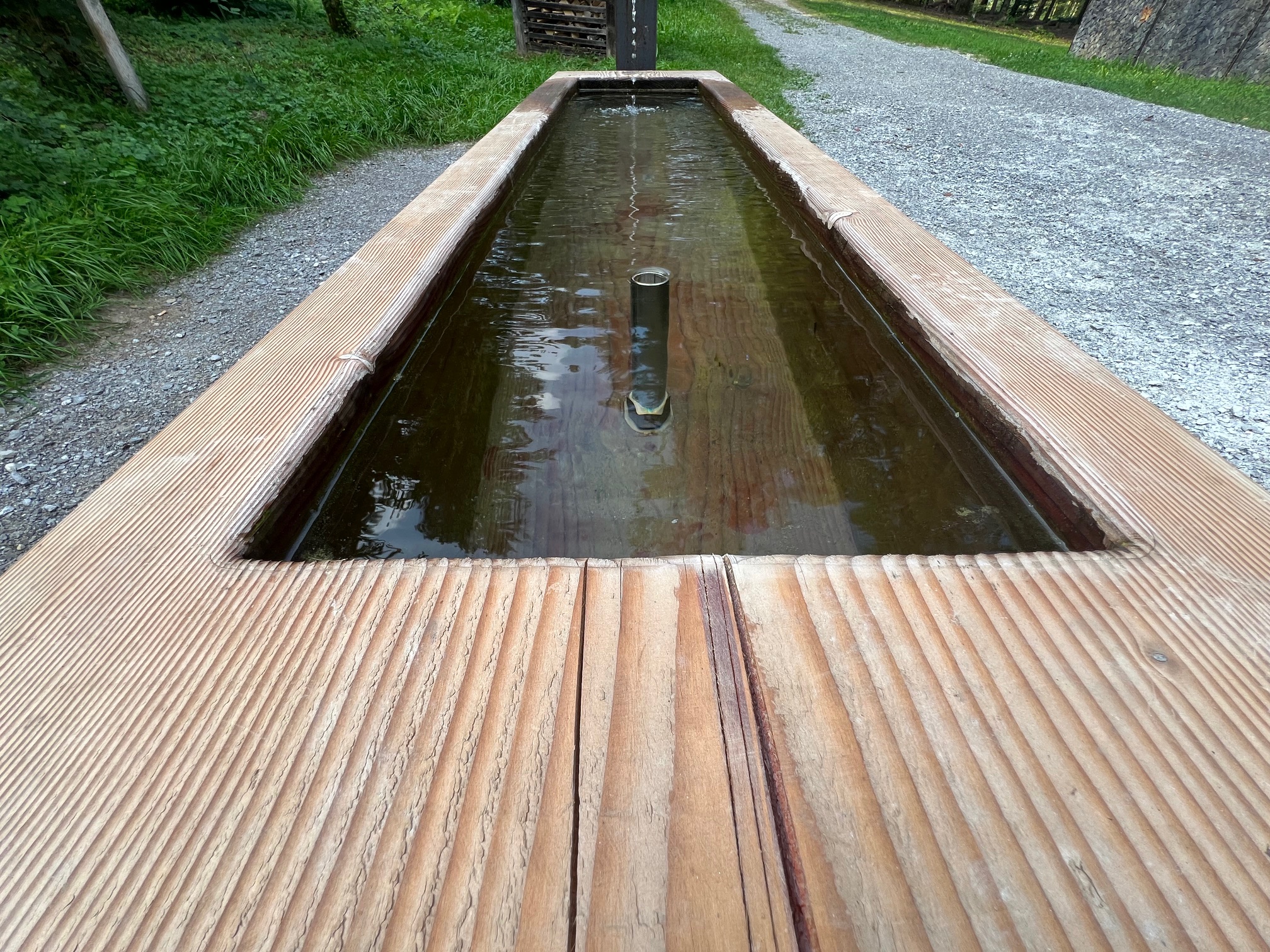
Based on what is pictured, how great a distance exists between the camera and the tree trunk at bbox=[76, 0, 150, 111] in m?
4.22

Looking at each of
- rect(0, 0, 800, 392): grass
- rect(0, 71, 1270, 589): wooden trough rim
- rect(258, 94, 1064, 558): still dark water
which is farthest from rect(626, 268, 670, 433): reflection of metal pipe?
rect(0, 0, 800, 392): grass

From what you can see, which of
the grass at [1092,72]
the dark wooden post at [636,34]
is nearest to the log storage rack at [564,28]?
the dark wooden post at [636,34]

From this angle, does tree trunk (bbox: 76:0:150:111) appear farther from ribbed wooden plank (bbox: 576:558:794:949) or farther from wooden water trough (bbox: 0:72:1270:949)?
ribbed wooden plank (bbox: 576:558:794:949)

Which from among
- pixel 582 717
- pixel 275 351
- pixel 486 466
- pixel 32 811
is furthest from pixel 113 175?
pixel 582 717

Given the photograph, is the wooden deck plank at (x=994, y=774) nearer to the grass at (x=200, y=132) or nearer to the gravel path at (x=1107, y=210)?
the gravel path at (x=1107, y=210)

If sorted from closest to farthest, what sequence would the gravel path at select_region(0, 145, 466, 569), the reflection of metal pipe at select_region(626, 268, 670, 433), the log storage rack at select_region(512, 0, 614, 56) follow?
the reflection of metal pipe at select_region(626, 268, 670, 433) < the gravel path at select_region(0, 145, 466, 569) < the log storage rack at select_region(512, 0, 614, 56)

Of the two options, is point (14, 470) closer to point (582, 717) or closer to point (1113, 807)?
point (582, 717)

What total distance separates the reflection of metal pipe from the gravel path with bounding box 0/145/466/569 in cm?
170

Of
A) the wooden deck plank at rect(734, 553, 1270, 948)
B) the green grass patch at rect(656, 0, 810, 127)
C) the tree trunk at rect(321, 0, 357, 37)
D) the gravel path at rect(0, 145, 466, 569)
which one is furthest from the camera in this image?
the tree trunk at rect(321, 0, 357, 37)

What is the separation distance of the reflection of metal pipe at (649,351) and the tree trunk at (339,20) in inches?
366

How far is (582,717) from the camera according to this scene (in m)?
0.70

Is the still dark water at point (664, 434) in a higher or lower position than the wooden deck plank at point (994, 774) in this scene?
lower

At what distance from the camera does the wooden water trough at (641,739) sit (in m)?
0.56

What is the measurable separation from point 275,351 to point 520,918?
126 centimetres
